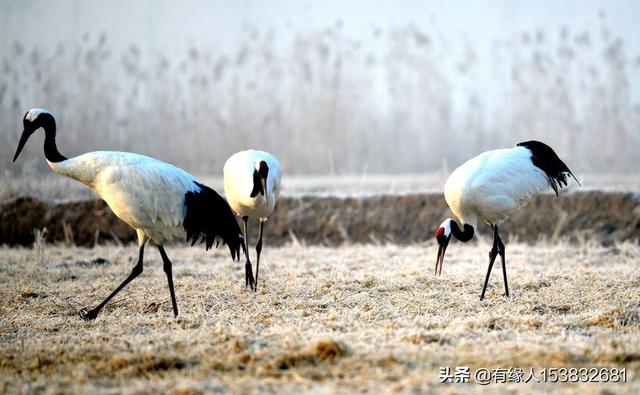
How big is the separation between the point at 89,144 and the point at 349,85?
14.7ft

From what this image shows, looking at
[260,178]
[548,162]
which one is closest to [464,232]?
[548,162]

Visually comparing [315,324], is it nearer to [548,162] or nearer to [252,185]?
[252,185]

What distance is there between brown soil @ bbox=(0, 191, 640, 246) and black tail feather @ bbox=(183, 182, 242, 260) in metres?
4.09

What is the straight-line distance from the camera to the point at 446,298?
5.83 metres

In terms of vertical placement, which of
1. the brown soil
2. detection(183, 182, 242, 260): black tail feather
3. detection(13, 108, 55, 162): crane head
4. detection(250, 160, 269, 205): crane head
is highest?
detection(13, 108, 55, 162): crane head

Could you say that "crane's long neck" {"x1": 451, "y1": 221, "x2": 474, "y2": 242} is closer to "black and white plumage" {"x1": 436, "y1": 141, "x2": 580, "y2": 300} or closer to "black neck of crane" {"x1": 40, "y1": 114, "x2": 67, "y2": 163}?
"black and white plumage" {"x1": 436, "y1": 141, "x2": 580, "y2": 300}

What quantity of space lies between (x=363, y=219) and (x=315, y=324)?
539cm

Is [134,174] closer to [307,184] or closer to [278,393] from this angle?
[278,393]

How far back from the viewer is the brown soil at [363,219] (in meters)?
9.90

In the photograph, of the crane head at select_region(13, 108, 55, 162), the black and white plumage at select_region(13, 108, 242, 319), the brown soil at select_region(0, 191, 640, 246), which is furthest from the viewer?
the brown soil at select_region(0, 191, 640, 246)

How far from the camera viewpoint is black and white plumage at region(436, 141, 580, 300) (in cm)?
619

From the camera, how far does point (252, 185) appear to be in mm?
6637

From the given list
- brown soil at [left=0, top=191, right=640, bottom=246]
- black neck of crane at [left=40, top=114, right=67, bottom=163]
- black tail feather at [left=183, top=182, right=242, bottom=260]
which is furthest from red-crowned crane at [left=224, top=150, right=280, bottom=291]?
brown soil at [left=0, top=191, right=640, bottom=246]

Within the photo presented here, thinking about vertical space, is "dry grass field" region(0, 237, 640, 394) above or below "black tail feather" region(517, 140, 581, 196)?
below
